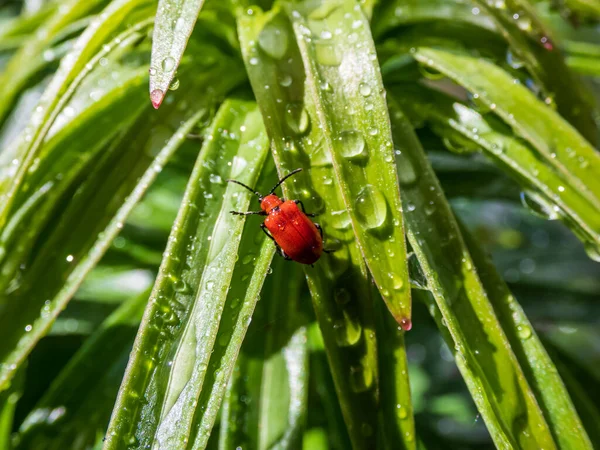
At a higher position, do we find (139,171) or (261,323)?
(139,171)

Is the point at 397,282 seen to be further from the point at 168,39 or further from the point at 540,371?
the point at 168,39

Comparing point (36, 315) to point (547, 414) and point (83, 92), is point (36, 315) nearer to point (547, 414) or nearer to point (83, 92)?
point (83, 92)

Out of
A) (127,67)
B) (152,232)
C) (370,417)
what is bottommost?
(370,417)

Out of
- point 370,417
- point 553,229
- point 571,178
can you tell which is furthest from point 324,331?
point 553,229

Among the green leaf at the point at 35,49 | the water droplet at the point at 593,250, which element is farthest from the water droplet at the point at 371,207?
the green leaf at the point at 35,49

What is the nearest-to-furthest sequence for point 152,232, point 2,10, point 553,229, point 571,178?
point 571,178
point 152,232
point 553,229
point 2,10

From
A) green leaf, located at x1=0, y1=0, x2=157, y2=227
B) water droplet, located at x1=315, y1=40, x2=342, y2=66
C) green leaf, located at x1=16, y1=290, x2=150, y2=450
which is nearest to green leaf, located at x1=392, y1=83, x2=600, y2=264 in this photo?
water droplet, located at x1=315, y1=40, x2=342, y2=66
